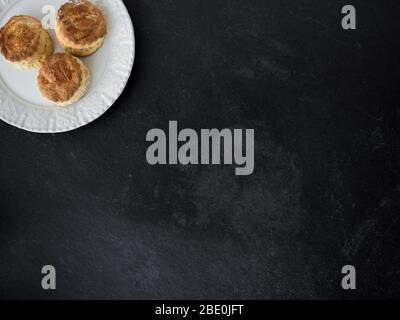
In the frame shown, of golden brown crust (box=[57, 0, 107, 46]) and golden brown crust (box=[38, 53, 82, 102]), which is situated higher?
golden brown crust (box=[57, 0, 107, 46])

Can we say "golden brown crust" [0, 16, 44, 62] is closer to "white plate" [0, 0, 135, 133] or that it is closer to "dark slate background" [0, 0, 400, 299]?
"white plate" [0, 0, 135, 133]

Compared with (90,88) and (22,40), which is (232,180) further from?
(22,40)

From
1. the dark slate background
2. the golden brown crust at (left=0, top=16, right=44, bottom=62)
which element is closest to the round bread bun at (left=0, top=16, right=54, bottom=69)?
the golden brown crust at (left=0, top=16, right=44, bottom=62)

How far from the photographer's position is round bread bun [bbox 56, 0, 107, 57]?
4.42 ft

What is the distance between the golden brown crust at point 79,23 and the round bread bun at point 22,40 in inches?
2.7

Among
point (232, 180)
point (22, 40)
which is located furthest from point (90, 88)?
point (232, 180)

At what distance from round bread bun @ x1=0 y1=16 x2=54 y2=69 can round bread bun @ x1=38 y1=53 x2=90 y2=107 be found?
0.04 metres

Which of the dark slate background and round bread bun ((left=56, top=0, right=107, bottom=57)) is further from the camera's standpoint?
the dark slate background

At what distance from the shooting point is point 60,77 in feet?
4.37

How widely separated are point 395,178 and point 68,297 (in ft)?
3.37

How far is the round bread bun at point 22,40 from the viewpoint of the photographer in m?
1.33

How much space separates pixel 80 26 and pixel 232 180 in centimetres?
61

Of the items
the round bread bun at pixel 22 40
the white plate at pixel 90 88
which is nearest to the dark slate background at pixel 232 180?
the white plate at pixel 90 88

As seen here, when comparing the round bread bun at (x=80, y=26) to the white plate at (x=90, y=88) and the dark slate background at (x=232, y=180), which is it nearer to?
the white plate at (x=90, y=88)
